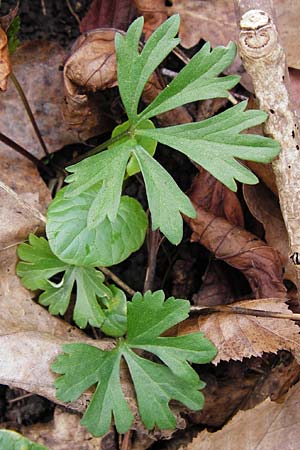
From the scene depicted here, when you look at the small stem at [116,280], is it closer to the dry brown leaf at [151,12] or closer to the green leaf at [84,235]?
the green leaf at [84,235]

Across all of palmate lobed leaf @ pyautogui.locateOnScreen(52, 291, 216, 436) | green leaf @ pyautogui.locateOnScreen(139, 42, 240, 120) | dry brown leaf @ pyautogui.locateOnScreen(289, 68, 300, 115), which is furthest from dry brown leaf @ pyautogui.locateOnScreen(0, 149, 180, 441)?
dry brown leaf @ pyautogui.locateOnScreen(289, 68, 300, 115)

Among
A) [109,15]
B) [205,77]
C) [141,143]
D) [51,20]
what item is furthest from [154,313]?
[51,20]

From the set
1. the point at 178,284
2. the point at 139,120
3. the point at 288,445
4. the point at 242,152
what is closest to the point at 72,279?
the point at 178,284

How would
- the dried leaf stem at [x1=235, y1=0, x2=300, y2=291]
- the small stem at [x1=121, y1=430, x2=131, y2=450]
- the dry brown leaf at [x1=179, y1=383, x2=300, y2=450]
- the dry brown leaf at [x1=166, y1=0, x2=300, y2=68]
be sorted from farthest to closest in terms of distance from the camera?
1. the dry brown leaf at [x1=166, y1=0, x2=300, y2=68]
2. the small stem at [x1=121, y1=430, x2=131, y2=450]
3. the dry brown leaf at [x1=179, y1=383, x2=300, y2=450]
4. the dried leaf stem at [x1=235, y1=0, x2=300, y2=291]

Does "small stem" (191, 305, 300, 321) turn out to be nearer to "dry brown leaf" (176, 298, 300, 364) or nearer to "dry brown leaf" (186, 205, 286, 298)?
"dry brown leaf" (176, 298, 300, 364)

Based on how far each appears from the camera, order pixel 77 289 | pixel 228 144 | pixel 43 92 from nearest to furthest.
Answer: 1. pixel 228 144
2. pixel 77 289
3. pixel 43 92

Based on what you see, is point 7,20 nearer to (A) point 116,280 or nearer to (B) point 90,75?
(B) point 90,75
